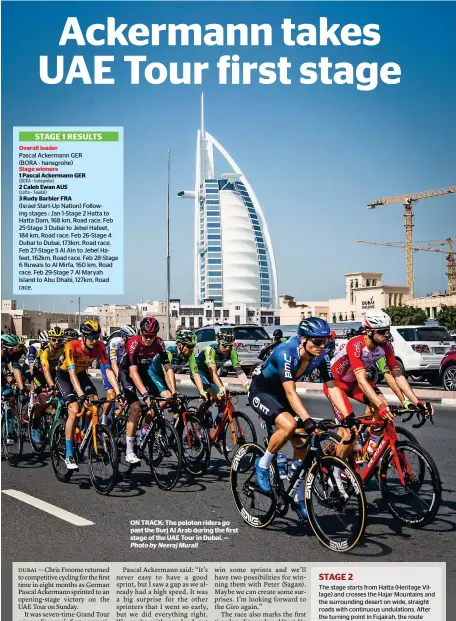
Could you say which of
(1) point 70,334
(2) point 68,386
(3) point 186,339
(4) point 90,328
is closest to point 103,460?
(2) point 68,386

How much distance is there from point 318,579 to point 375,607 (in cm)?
45

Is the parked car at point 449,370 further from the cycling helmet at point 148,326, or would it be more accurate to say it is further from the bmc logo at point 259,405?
the bmc logo at point 259,405

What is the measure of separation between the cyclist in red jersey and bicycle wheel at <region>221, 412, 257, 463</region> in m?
1.05

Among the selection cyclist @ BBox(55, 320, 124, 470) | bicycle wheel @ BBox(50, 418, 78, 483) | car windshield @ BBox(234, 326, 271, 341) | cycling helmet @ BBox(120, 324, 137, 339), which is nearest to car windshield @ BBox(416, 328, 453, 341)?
car windshield @ BBox(234, 326, 271, 341)

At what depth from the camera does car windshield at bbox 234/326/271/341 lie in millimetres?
25523

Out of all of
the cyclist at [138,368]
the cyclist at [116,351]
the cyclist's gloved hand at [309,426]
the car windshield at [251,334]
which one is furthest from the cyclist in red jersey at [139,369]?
the car windshield at [251,334]

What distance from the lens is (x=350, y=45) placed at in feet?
23.2

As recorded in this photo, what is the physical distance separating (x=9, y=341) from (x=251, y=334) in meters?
16.6

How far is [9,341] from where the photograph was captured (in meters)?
9.52

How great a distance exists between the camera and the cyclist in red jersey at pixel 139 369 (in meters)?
8.25

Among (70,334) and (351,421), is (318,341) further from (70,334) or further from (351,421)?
(70,334)

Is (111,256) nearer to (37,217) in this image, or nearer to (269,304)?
(37,217)

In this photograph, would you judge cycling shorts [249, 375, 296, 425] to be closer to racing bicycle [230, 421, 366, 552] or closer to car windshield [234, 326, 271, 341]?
racing bicycle [230, 421, 366, 552]

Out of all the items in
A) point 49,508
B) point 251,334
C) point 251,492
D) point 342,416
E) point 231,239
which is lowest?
point 49,508
